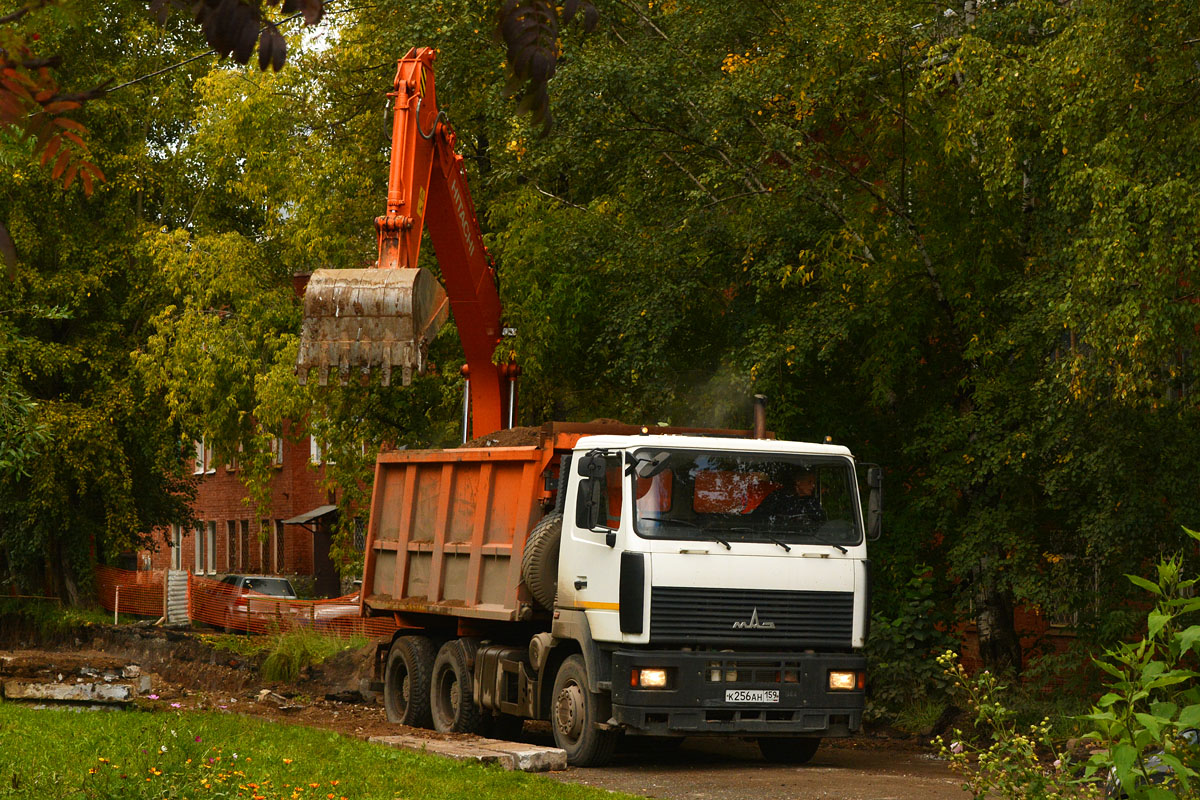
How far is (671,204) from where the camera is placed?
63.1 feet

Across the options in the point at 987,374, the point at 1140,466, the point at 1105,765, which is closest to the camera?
the point at 1105,765

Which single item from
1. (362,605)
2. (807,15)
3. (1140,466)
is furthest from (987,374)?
(362,605)

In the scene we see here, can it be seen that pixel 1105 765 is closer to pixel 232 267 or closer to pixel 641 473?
pixel 641 473

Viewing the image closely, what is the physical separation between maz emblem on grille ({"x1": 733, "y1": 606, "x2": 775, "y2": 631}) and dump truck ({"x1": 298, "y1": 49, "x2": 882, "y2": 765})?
19 mm

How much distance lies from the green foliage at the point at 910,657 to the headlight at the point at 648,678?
189 inches

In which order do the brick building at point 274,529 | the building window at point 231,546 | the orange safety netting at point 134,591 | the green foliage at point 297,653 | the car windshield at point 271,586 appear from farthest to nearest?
the building window at point 231,546, the brick building at point 274,529, the car windshield at point 271,586, the orange safety netting at point 134,591, the green foliage at point 297,653

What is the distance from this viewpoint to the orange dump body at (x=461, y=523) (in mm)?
14023

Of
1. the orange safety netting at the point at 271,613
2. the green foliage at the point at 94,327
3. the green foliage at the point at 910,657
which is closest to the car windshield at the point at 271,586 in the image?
the orange safety netting at the point at 271,613

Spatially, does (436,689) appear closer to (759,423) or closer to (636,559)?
(636,559)

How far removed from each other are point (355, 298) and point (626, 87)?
22.4ft

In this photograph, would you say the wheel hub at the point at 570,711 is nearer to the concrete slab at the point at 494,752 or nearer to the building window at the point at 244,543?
the concrete slab at the point at 494,752

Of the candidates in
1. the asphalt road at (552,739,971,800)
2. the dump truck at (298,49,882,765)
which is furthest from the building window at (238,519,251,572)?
the dump truck at (298,49,882,765)

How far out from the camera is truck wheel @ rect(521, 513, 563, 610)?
Result: 13617 mm

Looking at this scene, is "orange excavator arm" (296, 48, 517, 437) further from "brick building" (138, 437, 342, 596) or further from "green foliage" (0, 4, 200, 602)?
"brick building" (138, 437, 342, 596)
